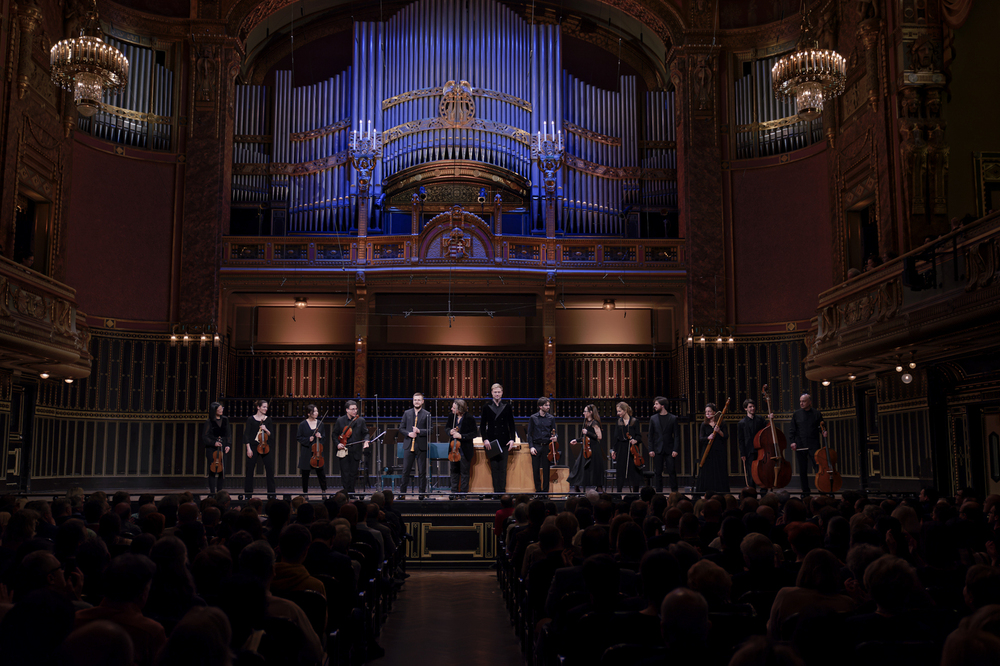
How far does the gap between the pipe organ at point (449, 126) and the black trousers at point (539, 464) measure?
6064 millimetres

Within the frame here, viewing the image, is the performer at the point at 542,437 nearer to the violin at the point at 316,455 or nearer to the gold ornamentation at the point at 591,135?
the violin at the point at 316,455

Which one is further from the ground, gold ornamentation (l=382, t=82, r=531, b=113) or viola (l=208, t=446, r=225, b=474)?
gold ornamentation (l=382, t=82, r=531, b=113)

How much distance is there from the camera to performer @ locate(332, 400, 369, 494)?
42.5 feet

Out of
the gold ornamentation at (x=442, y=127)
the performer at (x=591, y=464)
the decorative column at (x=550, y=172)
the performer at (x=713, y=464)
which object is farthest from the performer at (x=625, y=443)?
the gold ornamentation at (x=442, y=127)

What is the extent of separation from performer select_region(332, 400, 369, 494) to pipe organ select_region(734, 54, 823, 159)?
952 cm

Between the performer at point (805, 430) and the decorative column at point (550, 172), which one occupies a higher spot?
the decorative column at point (550, 172)

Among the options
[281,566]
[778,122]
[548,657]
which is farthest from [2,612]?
[778,122]

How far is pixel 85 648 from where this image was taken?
2.32 meters

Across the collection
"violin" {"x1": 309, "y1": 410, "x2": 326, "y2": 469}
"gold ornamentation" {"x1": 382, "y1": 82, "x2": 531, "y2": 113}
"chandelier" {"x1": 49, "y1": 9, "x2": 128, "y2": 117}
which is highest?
"gold ornamentation" {"x1": 382, "y1": 82, "x2": 531, "y2": 113}

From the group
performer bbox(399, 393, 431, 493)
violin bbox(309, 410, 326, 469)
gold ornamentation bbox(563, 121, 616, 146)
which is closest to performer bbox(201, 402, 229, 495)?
violin bbox(309, 410, 326, 469)

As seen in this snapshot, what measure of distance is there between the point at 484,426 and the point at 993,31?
9.28 m

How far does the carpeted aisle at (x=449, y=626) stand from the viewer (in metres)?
6.32

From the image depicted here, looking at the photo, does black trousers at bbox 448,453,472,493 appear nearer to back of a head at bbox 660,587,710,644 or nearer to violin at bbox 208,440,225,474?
violin at bbox 208,440,225,474

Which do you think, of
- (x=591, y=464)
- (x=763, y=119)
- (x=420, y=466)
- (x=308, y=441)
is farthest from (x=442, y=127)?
(x=591, y=464)
